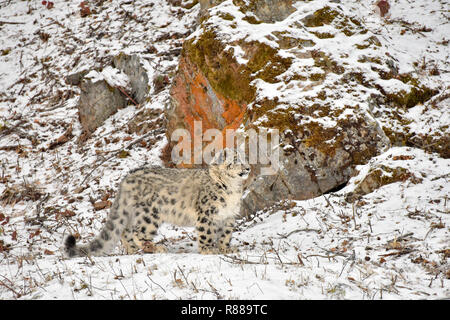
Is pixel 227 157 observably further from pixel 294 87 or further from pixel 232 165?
pixel 294 87

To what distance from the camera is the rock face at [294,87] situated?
8.41 metres

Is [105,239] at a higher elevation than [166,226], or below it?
higher

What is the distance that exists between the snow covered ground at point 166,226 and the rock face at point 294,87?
0.52 metres

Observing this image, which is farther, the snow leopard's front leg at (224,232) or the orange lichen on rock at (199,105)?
the orange lichen on rock at (199,105)

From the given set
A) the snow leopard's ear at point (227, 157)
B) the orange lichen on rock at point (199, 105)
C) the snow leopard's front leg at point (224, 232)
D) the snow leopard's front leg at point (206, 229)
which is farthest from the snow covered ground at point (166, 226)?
the orange lichen on rock at point (199, 105)

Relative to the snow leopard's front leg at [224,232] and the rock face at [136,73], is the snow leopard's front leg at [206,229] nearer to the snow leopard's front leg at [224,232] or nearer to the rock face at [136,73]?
the snow leopard's front leg at [224,232]

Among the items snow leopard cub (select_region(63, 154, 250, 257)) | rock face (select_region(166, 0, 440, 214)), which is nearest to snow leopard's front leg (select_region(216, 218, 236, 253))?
snow leopard cub (select_region(63, 154, 250, 257))

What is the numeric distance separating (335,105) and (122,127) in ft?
25.1

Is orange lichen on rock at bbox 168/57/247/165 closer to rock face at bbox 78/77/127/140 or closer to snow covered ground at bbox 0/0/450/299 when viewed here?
snow covered ground at bbox 0/0/450/299

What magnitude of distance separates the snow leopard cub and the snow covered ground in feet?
1.54

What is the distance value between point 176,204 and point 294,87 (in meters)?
3.94

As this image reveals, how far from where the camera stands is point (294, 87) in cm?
909

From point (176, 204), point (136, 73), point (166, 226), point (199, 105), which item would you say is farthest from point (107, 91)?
point (176, 204)

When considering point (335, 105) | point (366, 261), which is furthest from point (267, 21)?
point (366, 261)
